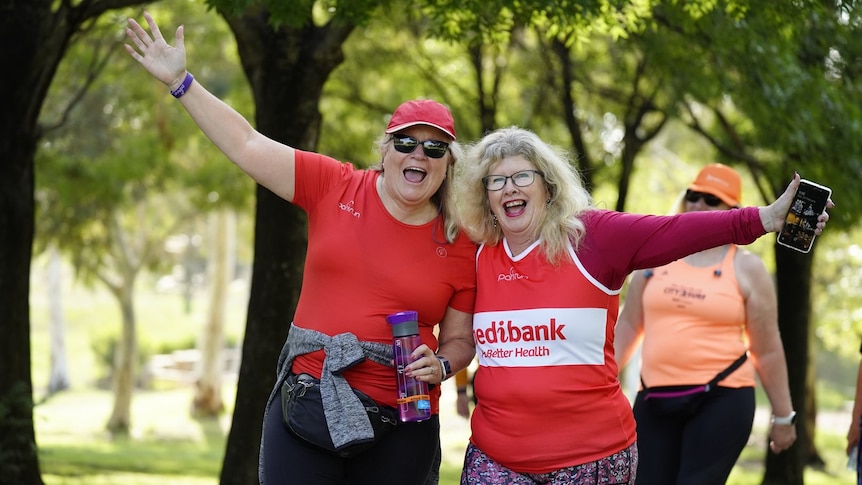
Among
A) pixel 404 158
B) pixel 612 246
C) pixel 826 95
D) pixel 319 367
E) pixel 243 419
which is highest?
pixel 826 95

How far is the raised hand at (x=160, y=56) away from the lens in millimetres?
4020

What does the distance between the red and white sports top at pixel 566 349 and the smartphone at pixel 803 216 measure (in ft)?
0.91

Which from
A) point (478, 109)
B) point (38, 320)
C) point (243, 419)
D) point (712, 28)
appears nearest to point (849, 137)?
point (712, 28)

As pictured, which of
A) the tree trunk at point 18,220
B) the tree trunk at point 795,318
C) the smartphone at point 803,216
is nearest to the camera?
the smartphone at point 803,216

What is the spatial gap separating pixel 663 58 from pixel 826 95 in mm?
1689

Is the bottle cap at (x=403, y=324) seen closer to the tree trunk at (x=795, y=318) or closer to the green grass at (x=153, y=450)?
the green grass at (x=153, y=450)

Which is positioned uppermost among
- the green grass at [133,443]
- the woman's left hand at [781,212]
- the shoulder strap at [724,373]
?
the woman's left hand at [781,212]

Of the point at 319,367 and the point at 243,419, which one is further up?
the point at 319,367

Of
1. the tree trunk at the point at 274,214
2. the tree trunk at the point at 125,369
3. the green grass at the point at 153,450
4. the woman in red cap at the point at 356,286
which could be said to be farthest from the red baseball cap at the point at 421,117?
the tree trunk at the point at 125,369

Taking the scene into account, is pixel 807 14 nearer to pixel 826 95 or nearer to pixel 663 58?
pixel 826 95

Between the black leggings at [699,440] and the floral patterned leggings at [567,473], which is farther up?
the floral patterned leggings at [567,473]

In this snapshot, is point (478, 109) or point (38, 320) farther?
point (38, 320)

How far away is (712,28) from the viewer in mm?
7707

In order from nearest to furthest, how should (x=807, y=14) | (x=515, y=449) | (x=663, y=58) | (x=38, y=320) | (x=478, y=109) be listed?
(x=515, y=449), (x=807, y=14), (x=663, y=58), (x=478, y=109), (x=38, y=320)
